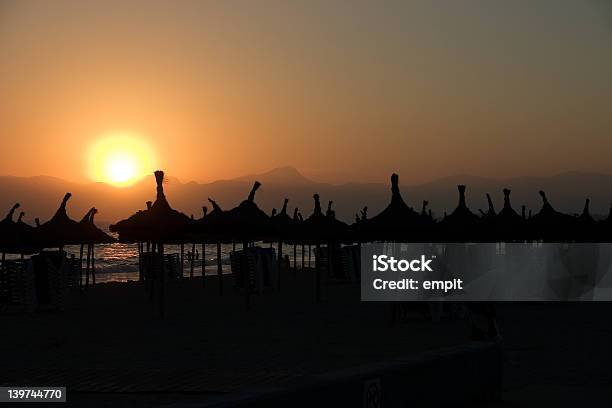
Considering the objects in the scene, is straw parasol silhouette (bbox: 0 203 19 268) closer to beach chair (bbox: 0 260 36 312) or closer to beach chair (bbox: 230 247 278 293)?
beach chair (bbox: 0 260 36 312)

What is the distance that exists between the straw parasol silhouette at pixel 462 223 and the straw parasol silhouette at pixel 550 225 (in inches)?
128

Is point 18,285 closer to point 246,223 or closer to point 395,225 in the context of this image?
point 246,223

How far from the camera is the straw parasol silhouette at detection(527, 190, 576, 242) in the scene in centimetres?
2162

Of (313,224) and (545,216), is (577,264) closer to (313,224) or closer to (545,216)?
(545,216)

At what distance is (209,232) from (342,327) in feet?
13.9

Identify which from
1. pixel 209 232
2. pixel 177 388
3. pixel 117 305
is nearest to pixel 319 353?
pixel 177 388

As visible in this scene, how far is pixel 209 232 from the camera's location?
59.1 ft

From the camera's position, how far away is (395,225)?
15.7 metres

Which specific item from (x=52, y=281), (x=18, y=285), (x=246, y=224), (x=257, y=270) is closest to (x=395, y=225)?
(x=246, y=224)

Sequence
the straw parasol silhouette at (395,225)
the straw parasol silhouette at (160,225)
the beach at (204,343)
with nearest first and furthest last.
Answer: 1. the beach at (204,343)
2. the straw parasol silhouette at (395,225)
3. the straw parasol silhouette at (160,225)

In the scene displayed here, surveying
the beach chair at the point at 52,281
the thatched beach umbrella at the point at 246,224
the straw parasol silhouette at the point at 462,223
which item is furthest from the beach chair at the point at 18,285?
the straw parasol silhouette at the point at 462,223

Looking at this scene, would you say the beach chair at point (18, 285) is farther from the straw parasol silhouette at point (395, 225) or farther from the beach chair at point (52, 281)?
the straw parasol silhouette at point (395, 225)

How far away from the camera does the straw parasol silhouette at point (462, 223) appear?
17.8 metres

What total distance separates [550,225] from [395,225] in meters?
7.36
